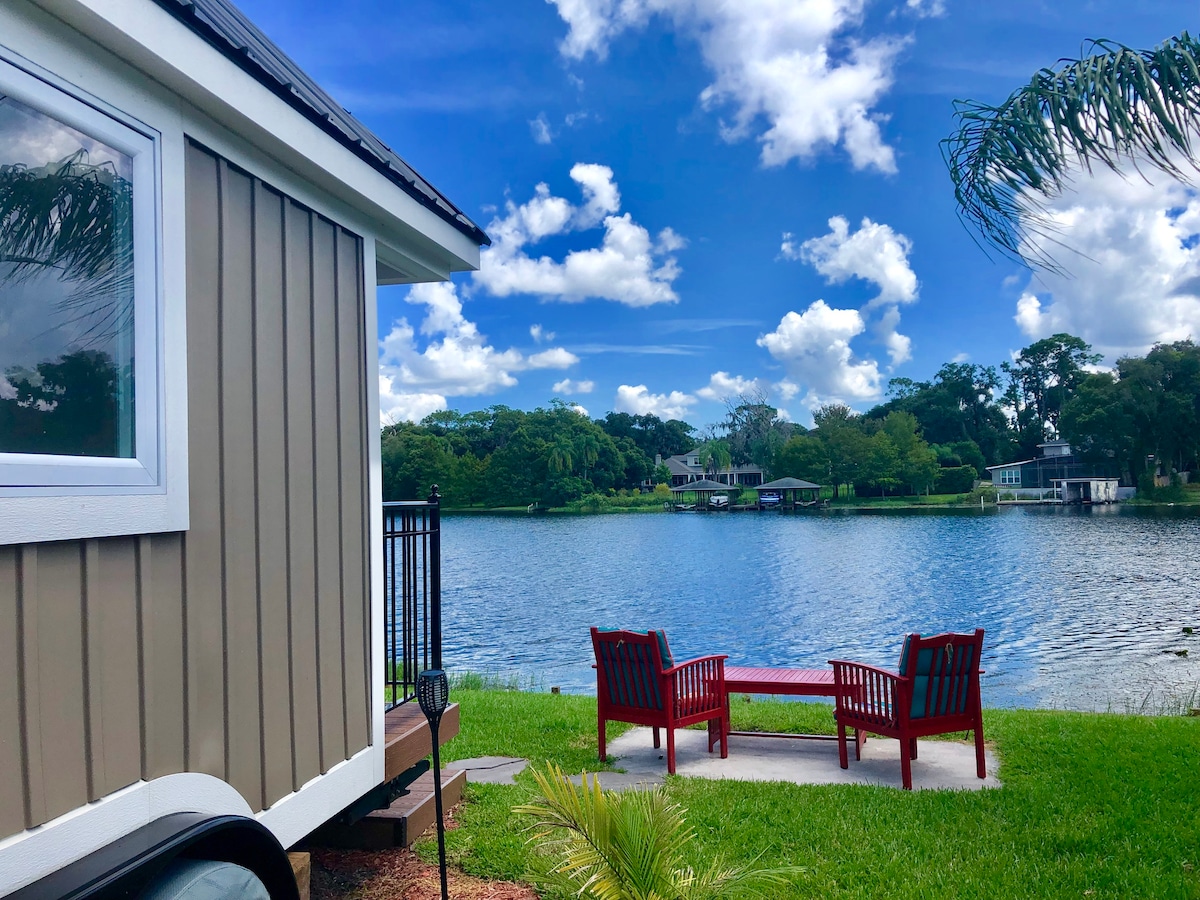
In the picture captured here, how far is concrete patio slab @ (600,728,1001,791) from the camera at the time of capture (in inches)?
213

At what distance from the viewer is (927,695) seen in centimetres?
525

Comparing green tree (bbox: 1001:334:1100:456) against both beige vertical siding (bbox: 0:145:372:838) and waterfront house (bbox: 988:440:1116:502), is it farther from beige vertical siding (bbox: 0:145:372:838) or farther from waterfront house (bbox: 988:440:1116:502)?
beige vertical siding (bbox: 0:145:372:838)

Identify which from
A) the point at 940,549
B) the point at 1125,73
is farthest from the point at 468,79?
the point at 1125,73

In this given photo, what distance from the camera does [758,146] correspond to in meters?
90.9

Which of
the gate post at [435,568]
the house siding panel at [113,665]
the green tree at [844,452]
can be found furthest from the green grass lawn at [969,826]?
the green tree at [844,452]

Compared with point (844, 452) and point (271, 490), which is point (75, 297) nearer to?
point (271, 490)

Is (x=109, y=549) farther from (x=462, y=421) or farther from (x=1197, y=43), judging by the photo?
(x=462, y=421)

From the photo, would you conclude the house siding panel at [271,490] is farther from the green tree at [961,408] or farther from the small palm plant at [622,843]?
the green tree at [961,408]

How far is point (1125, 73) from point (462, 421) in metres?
88.6

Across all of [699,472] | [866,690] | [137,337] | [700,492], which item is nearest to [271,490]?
[137,337]

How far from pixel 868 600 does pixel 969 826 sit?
61.6 feet

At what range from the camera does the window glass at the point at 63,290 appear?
1863 millimetres

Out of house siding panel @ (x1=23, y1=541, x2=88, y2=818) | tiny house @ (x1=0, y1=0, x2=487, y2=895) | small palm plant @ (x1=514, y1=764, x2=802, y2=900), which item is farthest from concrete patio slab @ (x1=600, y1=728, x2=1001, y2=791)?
house siding panel @ (x1=23, y1=541, x2=88, y2=818)

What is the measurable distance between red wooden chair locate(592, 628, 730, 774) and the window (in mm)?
3784
